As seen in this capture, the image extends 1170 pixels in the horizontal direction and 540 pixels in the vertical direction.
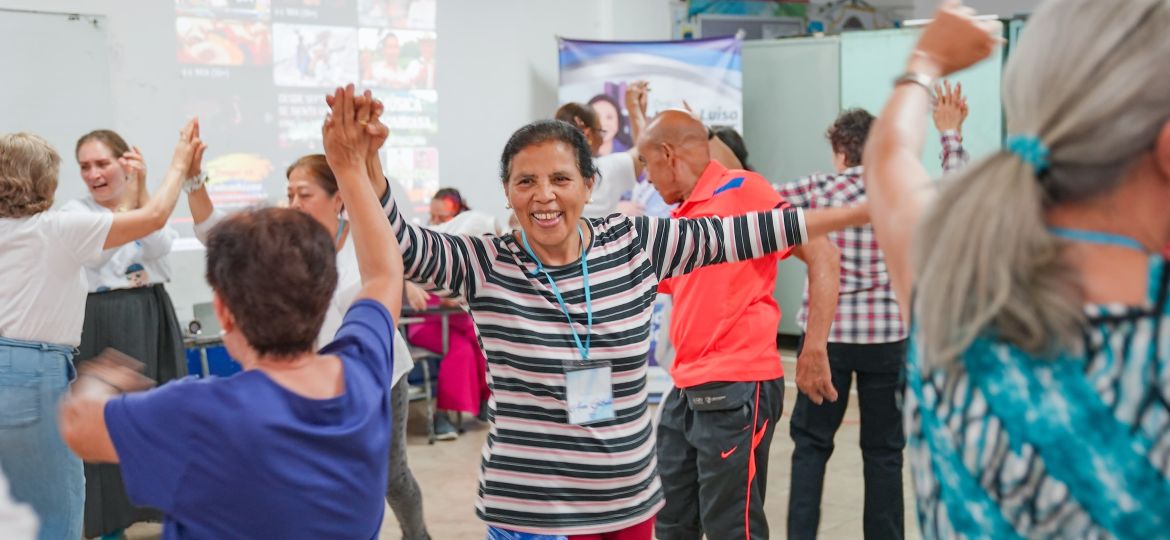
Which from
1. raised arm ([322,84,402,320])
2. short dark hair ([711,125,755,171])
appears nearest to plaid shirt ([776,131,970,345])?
short dark hair ([711,125,755,171])

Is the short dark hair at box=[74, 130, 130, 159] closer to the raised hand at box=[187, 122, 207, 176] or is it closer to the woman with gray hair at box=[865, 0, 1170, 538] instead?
the raised hand at box=[187, 122, 207, 176]

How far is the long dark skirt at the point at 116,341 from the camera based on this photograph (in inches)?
179

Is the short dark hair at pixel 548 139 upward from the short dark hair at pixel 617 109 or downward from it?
downward

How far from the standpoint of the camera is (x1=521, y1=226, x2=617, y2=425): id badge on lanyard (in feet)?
7.56

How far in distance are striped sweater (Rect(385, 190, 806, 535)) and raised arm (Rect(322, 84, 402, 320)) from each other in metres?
0.23

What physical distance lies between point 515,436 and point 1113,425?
1.40 meters

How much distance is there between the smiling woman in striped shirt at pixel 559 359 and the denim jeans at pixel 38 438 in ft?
5.42

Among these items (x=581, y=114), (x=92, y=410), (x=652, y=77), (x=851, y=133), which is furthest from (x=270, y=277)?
(x=652, y=77)

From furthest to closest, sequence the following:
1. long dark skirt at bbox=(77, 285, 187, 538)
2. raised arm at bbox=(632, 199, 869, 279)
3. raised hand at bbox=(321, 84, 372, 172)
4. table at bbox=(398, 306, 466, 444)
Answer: table at bbox=(398, 306, 466, 444) → long dark skirt at bbox=(77, 285, 187, 538) → raised arm at bbox=(632, 199, 869, 279) → raised hand at bbox=(321, 84, 372, 172)

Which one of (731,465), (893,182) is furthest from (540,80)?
(893,182)

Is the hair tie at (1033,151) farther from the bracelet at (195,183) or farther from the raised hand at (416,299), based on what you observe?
the raised hand at (416,299)

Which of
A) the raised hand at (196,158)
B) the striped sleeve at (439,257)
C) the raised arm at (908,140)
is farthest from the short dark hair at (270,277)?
the raised hand at (196,158)

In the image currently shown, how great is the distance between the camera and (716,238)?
251cm

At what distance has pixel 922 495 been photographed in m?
1.30
